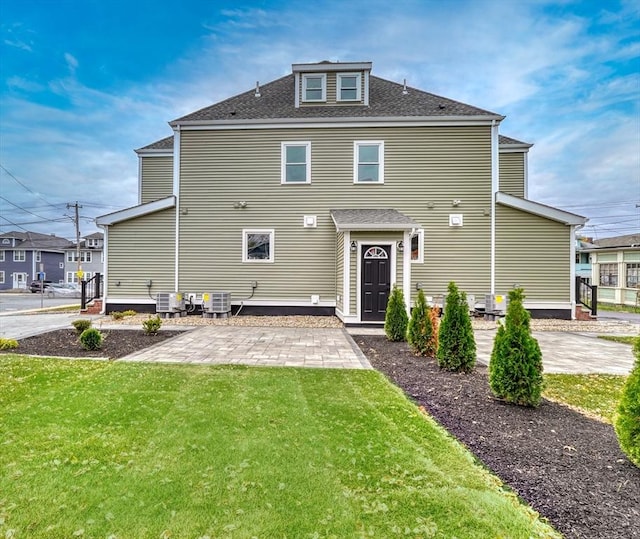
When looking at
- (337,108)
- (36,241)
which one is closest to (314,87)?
(337,108)

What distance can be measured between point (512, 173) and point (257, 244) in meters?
11.6

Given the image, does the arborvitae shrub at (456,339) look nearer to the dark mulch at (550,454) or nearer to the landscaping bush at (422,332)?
the dark mulch at (550,454)

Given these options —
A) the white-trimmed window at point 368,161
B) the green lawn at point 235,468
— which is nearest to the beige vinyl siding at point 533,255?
the white-trimmed window at point 368,161

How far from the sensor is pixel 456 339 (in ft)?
19.7

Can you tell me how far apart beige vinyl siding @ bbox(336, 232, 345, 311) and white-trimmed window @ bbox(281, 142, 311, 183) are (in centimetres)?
277

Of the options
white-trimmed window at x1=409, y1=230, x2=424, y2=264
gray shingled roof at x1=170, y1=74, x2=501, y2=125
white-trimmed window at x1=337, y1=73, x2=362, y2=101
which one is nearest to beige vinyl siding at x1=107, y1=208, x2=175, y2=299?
gray shingled roof at x1=170, y1=74, x2=501, y2=125

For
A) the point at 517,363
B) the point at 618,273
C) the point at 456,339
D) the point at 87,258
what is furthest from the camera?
the point at 87,258

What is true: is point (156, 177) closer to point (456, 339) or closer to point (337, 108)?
point (337, 108)

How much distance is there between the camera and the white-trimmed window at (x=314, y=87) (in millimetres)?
14000

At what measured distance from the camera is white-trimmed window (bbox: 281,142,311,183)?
1348cm

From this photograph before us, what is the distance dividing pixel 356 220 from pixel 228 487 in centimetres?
945

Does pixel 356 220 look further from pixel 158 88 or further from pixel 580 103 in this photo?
pixel 580 103

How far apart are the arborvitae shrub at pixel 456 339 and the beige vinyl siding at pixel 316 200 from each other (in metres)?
7.18

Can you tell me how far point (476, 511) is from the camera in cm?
226
